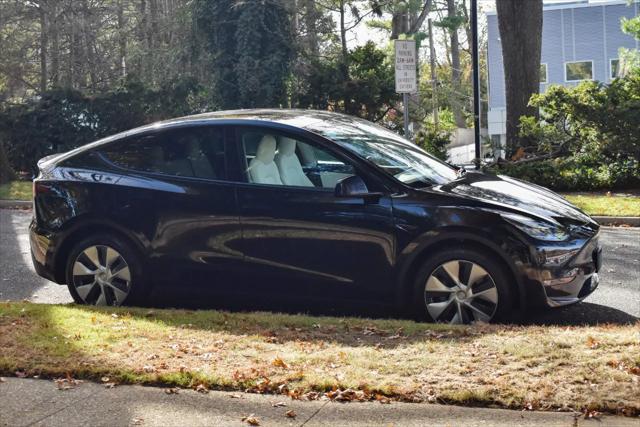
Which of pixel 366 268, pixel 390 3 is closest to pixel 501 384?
pixel 366 268

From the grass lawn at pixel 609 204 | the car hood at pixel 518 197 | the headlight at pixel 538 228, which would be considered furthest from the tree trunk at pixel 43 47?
the headlight at pixel 538 228

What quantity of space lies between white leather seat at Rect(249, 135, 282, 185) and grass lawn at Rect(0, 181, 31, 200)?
1226cm

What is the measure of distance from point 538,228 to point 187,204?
278 cm

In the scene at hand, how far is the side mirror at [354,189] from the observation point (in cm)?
738

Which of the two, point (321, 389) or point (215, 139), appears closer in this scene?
point (321, 389)

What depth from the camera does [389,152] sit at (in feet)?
26.3

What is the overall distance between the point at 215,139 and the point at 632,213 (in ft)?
27.1

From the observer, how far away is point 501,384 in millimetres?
5172

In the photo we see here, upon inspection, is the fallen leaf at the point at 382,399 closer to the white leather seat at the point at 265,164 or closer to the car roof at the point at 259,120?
the white leather seat at the point at 265,164

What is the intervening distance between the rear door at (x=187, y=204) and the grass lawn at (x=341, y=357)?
2.49 ft

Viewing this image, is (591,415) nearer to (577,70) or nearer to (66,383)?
(66,383)

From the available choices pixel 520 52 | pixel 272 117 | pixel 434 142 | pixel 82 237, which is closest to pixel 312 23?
pixel 520 52

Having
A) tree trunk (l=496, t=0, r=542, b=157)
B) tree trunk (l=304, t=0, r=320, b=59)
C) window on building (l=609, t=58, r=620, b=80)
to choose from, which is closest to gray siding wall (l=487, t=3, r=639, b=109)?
window on building (l=609, t=58, r=620, b=80)

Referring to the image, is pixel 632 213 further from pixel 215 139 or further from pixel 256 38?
pixel 256 38
